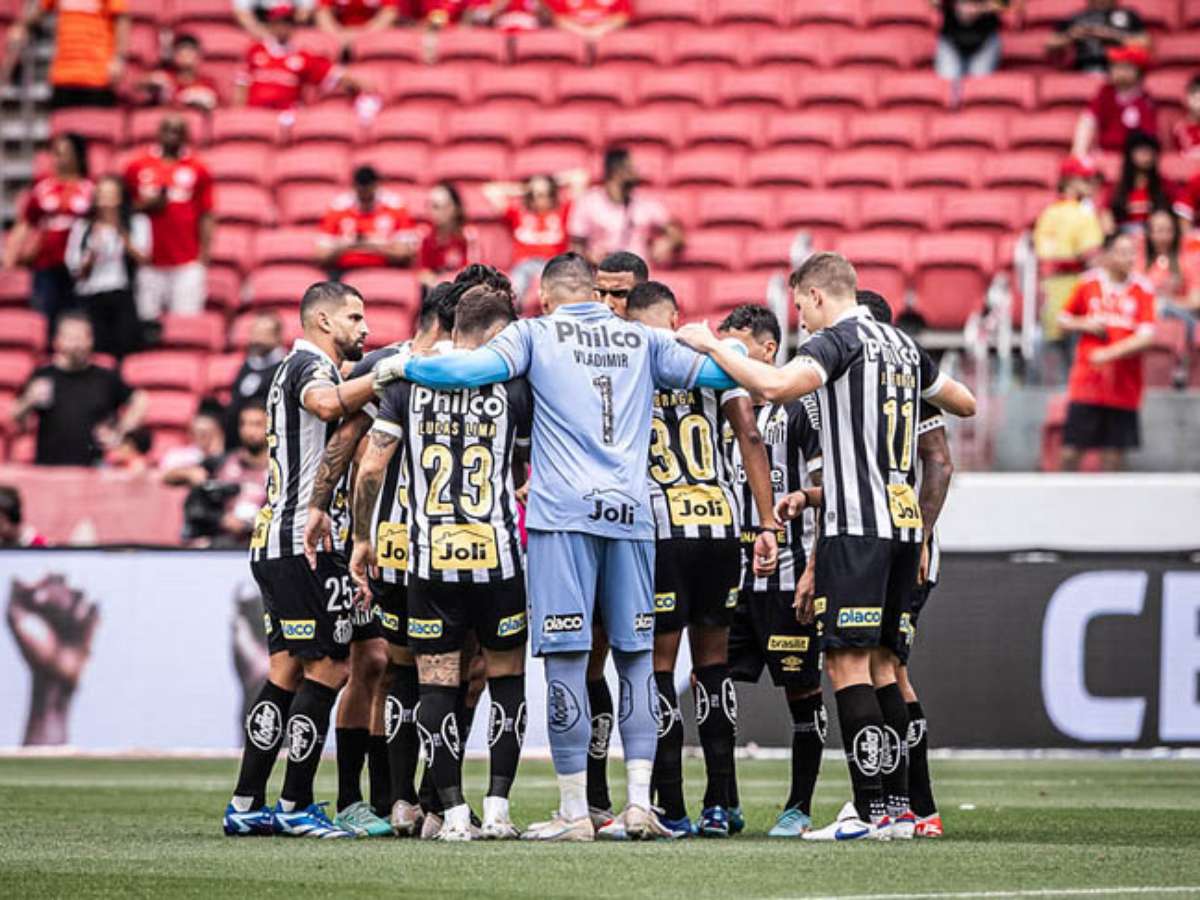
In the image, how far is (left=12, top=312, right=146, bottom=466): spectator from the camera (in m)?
16.4

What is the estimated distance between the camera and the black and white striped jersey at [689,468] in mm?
8984

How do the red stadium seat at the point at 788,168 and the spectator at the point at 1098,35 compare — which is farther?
the spectator at the point at 1098,35

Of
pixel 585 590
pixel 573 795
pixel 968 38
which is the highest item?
pixel 968 38

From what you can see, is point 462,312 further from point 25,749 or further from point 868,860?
point 25,749

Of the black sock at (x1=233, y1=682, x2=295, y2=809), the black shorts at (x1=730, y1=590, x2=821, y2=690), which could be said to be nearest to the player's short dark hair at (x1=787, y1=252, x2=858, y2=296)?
the black shorts at (x1=730, y1=590, x2=821, y2=690)

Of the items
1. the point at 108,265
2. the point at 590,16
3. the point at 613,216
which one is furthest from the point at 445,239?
the point at 590,16

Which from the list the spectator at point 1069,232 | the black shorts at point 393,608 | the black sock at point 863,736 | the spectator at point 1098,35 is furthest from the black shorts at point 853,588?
the spectator at point 1098,35

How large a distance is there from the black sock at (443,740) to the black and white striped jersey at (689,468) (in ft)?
3.74

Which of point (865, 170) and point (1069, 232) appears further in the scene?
point (865, 170)

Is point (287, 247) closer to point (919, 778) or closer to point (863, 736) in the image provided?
point (919, 778)

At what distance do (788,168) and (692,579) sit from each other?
1123 centimetres

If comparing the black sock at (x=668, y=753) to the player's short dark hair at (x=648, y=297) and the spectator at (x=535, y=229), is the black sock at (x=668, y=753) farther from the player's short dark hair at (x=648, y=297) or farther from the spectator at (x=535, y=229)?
the spectator at (x=535, y=229)

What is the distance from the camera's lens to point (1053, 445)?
15508mm

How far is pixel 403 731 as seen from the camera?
8930 mm
